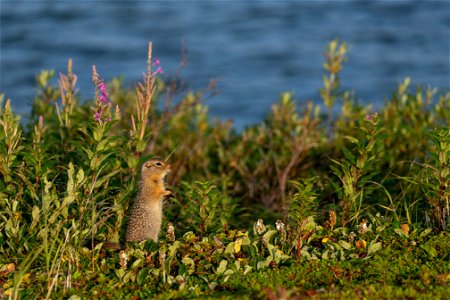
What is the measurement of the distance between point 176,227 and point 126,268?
1802 millimetres

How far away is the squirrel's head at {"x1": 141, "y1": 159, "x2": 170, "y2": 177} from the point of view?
8023 mm

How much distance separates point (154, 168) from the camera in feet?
26.6

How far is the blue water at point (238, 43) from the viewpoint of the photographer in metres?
21.1

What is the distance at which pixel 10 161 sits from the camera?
8125mm

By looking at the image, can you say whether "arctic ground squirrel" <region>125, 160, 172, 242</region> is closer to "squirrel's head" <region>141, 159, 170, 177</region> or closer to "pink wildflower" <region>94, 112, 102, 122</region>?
"squirrel's head" <region>141, 159, 170, 177</region>

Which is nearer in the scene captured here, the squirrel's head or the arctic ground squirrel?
the arctic ground squirrel

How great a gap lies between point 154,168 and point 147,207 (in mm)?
464

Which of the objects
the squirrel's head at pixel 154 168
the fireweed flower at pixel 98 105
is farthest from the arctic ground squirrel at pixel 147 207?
the fireweed flower at pixel 98 105

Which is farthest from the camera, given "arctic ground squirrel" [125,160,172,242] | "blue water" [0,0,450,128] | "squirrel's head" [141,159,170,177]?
"blue water" [0,0,450,128]

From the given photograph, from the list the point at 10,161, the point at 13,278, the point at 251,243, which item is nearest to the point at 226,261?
the point at 251,243

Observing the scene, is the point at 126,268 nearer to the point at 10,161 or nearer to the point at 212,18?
the point at 10,161

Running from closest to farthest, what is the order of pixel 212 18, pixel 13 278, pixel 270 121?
pixel 13 278 < pixel 270 121 < pixel 212 18

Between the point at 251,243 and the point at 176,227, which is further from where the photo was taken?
the point at 176,227

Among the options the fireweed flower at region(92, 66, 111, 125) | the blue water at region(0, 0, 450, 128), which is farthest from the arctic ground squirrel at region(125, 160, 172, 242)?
the blue water at region(0, 0, 450, 128)
